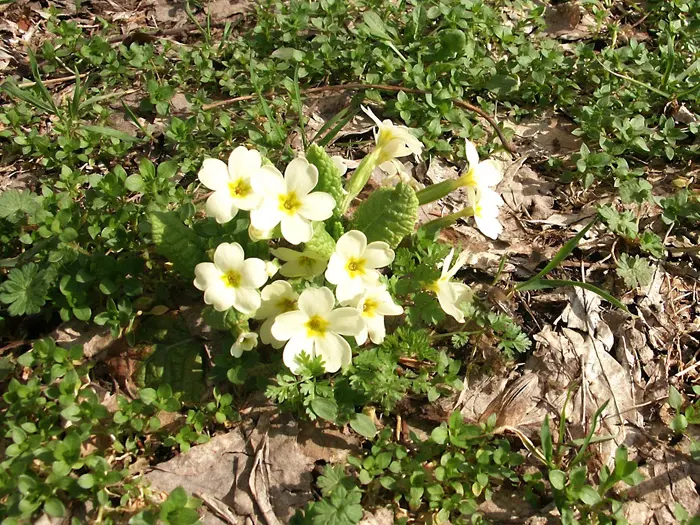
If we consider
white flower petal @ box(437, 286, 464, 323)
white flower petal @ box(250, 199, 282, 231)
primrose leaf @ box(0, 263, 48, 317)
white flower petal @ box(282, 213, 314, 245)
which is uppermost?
white flower petal @ box(250, 199, 282, 231)

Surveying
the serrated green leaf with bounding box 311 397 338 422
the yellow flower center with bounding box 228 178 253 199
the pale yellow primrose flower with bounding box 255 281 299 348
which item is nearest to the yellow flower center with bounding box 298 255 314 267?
the pale yellow primrose flower with bounding box 255 281 299 348

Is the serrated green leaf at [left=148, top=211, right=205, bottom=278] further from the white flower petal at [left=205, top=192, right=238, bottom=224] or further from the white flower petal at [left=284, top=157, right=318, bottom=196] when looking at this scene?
the white flower petal at [left=284, top=157, right=318, bottom=196]

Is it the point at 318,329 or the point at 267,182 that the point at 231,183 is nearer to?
the point at 267,182

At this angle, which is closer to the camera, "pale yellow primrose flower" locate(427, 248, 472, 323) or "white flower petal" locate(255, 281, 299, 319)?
"white flower petal" locate(255, 281, 299, 319)

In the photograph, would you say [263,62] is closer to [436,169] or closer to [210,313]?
[436,169]

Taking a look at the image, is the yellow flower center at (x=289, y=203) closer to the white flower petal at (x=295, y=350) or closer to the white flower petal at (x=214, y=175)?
the white flower petal at (x=214, y=175)

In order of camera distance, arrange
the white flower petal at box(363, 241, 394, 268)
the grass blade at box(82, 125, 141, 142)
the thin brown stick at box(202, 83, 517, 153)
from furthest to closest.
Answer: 1. the thin brown stick at box(202, 83, 517, 153)
2. the grass blade at box(82, 125, 141, 142)
3. the white flower petal at box(363, 241, 394, 268)

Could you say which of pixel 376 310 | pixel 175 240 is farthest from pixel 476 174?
pixel 175 240

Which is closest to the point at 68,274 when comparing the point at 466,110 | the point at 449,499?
the point at 449,499
